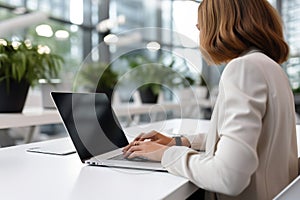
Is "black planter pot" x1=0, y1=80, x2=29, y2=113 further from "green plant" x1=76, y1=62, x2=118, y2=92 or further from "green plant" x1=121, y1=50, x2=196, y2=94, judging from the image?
"green plant" x1=121, y1=50, x2=196, y2=94

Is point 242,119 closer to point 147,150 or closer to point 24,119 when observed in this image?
point 147,150

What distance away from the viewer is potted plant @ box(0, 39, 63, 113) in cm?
176

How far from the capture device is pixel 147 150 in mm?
870

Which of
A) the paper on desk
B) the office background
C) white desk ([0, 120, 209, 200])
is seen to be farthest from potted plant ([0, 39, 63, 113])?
the office background

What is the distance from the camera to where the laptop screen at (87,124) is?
923 millimetres

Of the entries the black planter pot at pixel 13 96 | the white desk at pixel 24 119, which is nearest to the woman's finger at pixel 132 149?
the white desk at pixel 24 119

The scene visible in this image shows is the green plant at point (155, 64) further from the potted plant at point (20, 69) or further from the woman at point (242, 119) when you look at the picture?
the potted plant at point (20, 69)

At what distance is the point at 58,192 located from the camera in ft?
2.17

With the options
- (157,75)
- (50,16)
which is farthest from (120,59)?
(50,16)

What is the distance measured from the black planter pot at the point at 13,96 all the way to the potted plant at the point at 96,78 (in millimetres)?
880

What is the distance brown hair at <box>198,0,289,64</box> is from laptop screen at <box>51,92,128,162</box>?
0.35m

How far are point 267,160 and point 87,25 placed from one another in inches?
179

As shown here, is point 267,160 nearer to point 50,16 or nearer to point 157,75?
point 157,75

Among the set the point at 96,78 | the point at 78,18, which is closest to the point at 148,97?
the point at 78,18
